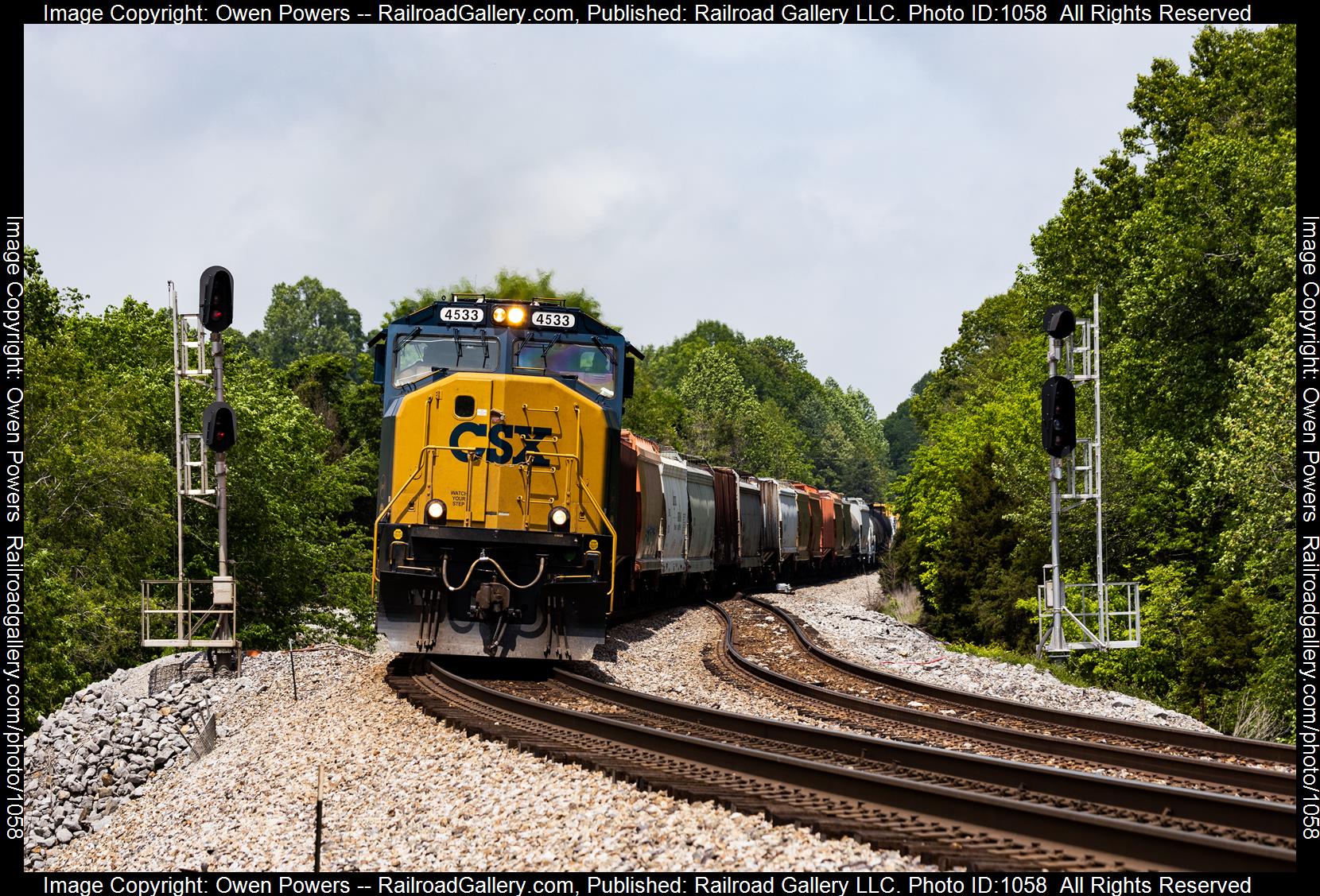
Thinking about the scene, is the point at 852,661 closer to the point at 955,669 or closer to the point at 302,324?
the point at 955,669

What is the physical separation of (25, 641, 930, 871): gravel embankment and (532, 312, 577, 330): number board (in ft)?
15.9

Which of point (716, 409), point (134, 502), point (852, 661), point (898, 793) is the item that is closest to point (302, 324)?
point (716, 409)

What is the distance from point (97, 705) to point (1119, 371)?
77.4ft

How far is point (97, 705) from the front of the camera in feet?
54.0

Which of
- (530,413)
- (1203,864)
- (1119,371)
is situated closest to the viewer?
(1203,864)

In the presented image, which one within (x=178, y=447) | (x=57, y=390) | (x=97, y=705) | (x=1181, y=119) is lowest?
(x=97, y=705)

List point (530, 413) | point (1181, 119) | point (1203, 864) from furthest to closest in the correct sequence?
point (1181, 119), point (530, 413), point (1203, 864)

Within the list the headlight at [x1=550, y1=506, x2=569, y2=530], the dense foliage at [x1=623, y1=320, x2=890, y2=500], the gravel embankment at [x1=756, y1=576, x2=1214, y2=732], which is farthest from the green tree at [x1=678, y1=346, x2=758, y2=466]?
the headlight at [x1=550, y1=506, x2=569, y2=530]

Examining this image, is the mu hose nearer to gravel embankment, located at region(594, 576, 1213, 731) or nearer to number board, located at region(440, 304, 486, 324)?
gravel embankment, located at region(594, 576, 1213, 731)

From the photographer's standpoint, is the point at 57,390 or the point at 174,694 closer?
the point at 174,694

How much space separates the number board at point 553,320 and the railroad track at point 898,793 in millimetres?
5051
